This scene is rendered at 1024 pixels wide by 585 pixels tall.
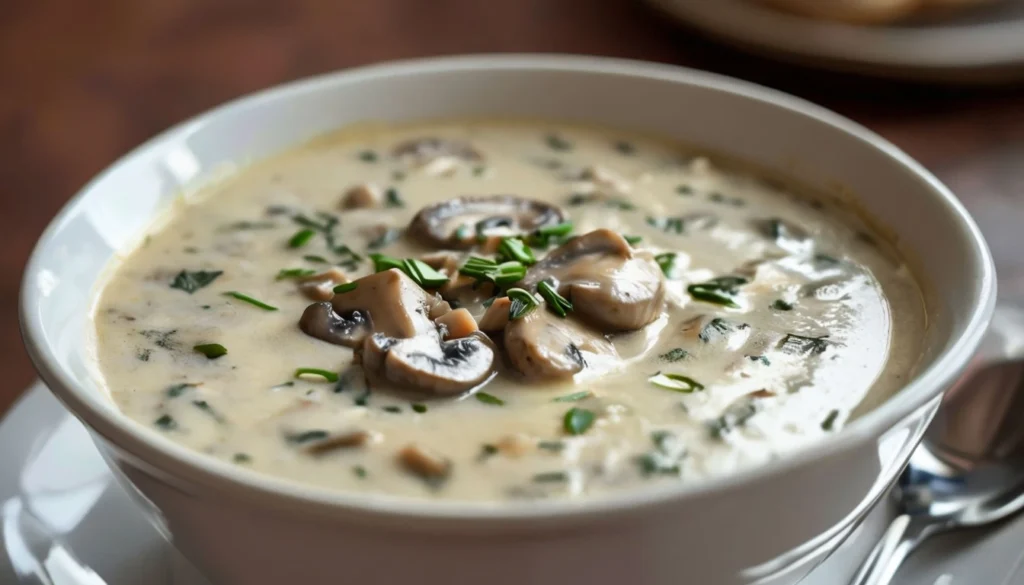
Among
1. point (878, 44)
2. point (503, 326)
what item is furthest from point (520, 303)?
point (878, 44)

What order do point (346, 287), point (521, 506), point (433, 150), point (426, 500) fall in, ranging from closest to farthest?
point (521, 506), point (426, 500), point (346, 287), point (433, 150)

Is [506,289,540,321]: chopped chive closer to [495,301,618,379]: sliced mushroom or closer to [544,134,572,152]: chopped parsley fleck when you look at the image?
[495,301,618,379]: sliced mushroom

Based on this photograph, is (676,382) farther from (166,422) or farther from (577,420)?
(166,422)

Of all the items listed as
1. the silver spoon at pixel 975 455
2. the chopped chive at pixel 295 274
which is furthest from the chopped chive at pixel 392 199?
the silver spoon at pixel 975 455

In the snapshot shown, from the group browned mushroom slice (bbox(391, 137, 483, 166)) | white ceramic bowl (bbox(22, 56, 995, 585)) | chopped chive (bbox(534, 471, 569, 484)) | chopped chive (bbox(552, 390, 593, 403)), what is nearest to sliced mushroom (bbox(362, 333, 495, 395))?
chopped chive (bbox(552, 390, 593, 403))

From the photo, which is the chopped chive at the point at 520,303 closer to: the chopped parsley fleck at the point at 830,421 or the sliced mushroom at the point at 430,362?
the sliced mushroom at the point at 430,362

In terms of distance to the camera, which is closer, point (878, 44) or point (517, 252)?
point (517, 252)

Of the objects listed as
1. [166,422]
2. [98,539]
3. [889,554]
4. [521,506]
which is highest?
[521,506]

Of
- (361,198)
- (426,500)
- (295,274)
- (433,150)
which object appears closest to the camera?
(426,500)
